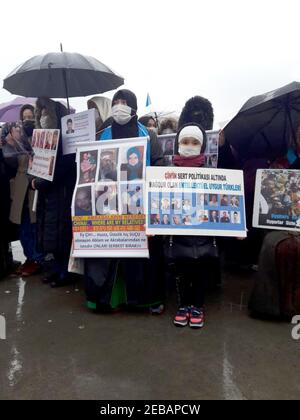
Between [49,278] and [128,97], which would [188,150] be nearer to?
[128,97]

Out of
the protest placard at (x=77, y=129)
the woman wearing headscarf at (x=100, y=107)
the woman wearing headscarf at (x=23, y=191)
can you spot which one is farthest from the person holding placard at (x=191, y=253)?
the woman wearing headscarf at (x=23, y=191)

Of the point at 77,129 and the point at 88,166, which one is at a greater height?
the point at 77,129

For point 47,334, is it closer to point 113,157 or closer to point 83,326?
point 83,326

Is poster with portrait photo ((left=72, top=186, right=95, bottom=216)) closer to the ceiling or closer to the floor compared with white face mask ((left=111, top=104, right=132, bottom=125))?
closer to the floor

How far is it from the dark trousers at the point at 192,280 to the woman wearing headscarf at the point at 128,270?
0.22m

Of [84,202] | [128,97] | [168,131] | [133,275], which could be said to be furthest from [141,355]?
[168,131]

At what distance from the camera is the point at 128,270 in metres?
3.59

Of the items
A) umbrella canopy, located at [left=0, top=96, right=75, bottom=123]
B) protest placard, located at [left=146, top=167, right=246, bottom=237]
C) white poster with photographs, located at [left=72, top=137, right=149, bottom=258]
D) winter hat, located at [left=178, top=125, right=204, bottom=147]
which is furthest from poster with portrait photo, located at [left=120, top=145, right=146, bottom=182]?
umbrella canopy, located at [left=0, top=96, right=75, bottom=123]

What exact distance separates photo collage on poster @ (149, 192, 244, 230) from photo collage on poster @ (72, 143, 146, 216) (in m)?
0.22

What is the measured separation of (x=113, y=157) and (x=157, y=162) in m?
0.40

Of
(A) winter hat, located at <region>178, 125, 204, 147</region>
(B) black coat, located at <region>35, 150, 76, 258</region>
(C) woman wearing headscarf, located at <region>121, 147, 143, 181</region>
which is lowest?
(B) black coat, located at <region>35, 150, 76, 258</region>

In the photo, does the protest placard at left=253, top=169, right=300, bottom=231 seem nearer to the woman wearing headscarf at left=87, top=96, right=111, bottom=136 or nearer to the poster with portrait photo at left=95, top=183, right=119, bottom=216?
the poster with portrait photo at left=95, top=183, right=119, bottom=216

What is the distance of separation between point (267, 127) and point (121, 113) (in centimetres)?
151

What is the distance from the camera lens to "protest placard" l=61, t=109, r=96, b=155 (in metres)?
3.74
